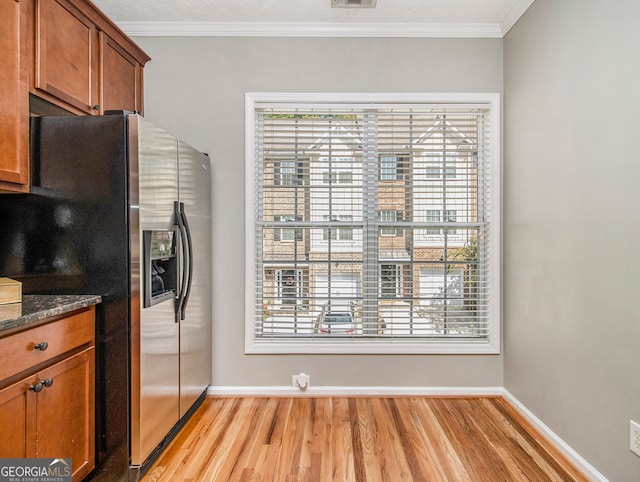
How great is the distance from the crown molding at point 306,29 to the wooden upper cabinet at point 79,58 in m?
0.37

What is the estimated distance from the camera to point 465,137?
2861 mm

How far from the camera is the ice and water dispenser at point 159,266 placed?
185 cm

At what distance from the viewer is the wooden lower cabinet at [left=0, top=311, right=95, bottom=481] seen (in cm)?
137

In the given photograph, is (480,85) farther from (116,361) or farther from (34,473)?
(34,473)

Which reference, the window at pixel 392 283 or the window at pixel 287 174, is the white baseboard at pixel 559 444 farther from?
the window at pixel 287 174

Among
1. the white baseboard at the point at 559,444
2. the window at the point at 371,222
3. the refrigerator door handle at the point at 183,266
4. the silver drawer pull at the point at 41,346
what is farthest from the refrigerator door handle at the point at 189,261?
the white baseboard at the point at 559,444

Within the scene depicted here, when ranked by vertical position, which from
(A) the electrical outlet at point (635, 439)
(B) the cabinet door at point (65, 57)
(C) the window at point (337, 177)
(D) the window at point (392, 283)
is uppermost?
(B) the cabinet door at point (65, 57)

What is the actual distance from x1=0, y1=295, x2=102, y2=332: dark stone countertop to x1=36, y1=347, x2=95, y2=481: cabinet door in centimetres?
23

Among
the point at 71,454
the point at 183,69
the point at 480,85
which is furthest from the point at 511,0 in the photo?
the point at 71,454

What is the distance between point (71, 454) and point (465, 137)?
9.94 ft

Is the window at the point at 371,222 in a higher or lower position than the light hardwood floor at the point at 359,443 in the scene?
higher

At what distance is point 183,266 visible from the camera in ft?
7.27

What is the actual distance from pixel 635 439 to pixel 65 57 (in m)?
Result: 3.19

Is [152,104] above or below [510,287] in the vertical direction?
above
